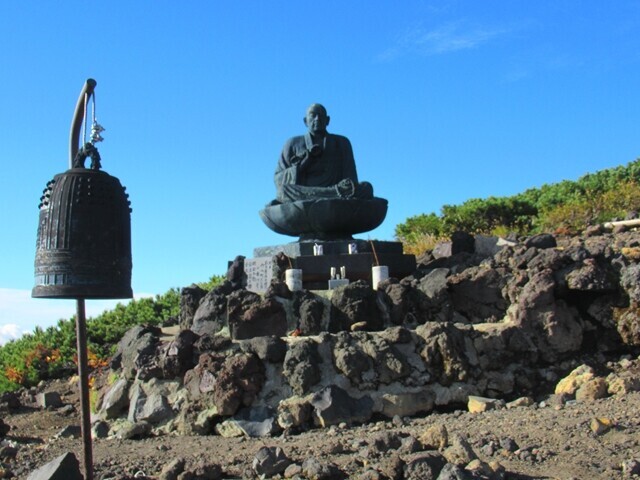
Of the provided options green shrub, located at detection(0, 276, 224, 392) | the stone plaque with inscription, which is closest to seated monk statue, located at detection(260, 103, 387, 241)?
the stone plaque with inscription

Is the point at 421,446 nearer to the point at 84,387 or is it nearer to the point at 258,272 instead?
the point at 84,387

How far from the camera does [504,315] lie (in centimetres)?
736

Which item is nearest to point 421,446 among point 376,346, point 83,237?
point 376,346

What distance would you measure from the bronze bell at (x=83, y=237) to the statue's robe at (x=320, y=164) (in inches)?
225

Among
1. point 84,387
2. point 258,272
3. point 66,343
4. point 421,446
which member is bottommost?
point 421,446

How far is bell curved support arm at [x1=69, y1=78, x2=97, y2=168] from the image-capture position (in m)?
3.96

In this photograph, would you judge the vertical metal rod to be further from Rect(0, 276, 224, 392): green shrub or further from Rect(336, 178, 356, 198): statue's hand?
Rect(0, 276, 224, 392): green shrub

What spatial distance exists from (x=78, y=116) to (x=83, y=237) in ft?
Result: 2.31

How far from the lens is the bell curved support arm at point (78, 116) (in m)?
3.96

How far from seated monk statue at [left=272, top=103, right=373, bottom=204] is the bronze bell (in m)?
5.64

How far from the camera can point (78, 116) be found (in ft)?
13.2

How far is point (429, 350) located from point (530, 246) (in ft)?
8.24

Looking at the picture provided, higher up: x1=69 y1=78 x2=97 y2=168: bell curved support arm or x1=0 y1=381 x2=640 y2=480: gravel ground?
x1=69 y1=78 x2=97 y2=168: bell curved support arm

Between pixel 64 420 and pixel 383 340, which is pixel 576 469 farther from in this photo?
pixel 64 420
